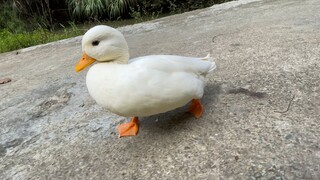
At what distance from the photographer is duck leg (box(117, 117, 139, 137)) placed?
1.95 metres

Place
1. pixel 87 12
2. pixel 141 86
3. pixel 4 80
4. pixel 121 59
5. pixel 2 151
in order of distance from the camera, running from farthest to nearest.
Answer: pixel 87 12 < pixel 4 80 < pixel 2 151 < pixel 121 59 < pixel 141 86

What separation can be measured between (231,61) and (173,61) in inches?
38.8

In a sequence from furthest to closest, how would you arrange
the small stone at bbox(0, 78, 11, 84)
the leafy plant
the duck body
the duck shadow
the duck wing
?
the leafy plant → the small stone at bbox(0, 78, 11, 84) → the duck shadow → the duck wing → the duck body

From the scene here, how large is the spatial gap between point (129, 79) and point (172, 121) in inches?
18.7

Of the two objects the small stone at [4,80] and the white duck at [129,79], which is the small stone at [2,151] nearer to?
the white duck at [129,79]

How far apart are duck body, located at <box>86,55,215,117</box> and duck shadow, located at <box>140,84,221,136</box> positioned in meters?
0.20

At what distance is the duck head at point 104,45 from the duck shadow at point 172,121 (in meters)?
0.42

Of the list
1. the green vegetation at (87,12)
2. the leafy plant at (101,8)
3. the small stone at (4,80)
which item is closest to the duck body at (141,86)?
the small stone at (4,80)

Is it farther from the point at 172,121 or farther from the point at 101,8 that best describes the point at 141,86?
the point at 101,8

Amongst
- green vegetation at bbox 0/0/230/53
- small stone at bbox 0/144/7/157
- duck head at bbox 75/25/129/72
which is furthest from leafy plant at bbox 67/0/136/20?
duck head at bbox 75/25/129/72

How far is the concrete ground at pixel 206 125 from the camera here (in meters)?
1.65

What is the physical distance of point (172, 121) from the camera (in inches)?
78.7

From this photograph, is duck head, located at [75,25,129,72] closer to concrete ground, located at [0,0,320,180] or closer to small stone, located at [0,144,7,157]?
concrete ground, located at [0,0,320,180]

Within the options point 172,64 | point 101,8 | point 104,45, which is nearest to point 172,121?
point 172,64
